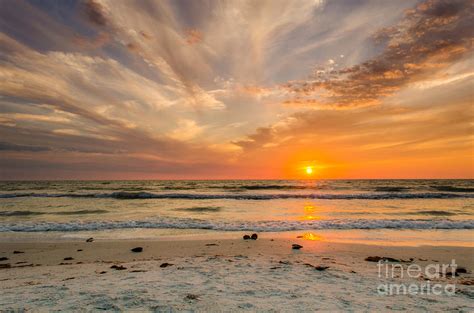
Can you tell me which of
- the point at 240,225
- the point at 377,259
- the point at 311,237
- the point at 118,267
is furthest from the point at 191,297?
the point at 240,225

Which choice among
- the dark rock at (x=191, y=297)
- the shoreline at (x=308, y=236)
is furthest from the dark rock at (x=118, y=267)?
the shoreline at (x=308, y=236)

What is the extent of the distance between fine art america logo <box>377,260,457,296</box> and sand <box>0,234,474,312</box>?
0.53 ft

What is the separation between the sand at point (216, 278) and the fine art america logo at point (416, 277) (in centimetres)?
16

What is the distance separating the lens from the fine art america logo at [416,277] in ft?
17.5

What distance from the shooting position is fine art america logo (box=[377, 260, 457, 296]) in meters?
5.33

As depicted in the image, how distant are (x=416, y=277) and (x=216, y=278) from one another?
472 cm

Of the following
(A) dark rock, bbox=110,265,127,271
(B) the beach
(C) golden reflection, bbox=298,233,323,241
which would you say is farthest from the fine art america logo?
(A) dark rock, bbox=110,265,127,271

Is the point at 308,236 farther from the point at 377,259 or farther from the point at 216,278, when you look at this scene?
the point at 216,278

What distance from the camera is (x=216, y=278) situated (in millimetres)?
5926

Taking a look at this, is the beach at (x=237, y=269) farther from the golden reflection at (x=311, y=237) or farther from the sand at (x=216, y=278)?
the golden reflection at (x=311, y=237)

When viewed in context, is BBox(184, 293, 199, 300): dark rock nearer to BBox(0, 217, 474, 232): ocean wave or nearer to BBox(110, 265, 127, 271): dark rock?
BBox(110, 265, 127, 271): dark rock

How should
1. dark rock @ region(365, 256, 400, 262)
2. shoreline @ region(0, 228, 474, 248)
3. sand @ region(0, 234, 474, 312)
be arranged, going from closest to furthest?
1. sand @ region(0, 234, 474, 312)
2. dark rock @ region(365, 256, 400, 262)
3. shoreline @ region(0, 228, 474, 248)

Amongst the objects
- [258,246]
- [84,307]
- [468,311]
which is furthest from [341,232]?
[84,307]

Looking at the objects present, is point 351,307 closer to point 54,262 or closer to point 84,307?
point 84,307
